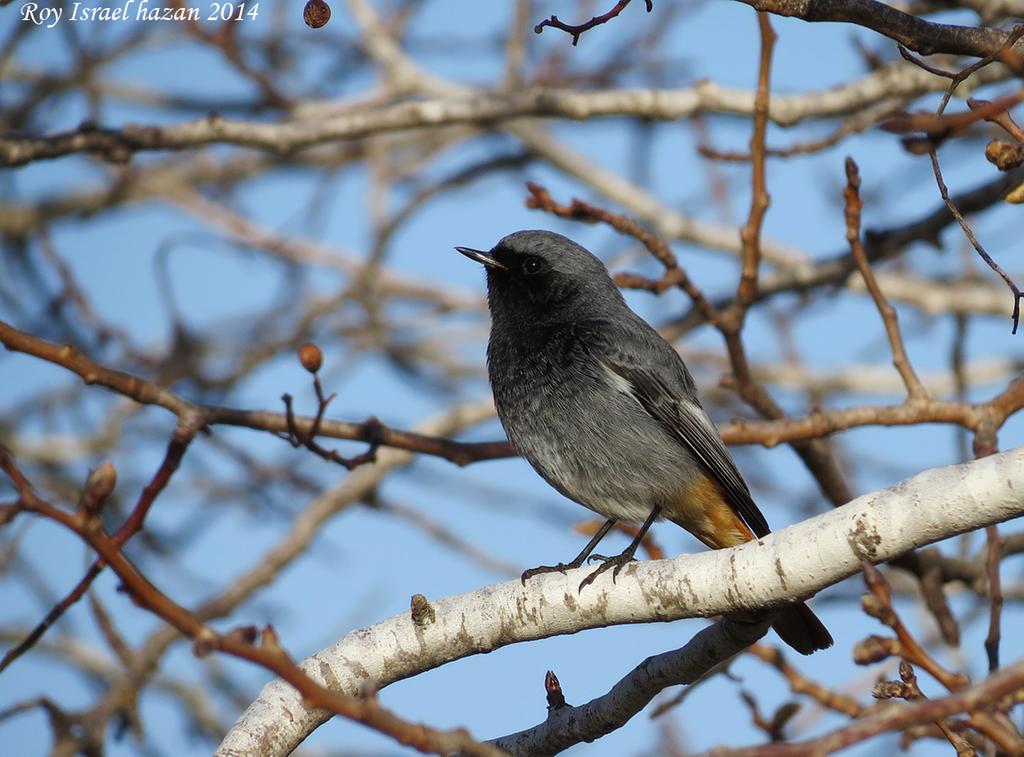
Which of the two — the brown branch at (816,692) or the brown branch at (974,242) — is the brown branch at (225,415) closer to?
the brown branch at (816,692)

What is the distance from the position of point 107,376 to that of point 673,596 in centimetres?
206

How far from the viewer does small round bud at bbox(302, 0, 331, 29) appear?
10.7 feet

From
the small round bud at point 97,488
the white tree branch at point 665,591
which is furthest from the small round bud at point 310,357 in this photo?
the small round bud at point 97,488

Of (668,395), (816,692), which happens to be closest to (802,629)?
(816,692)

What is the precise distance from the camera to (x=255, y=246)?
26.5 feet

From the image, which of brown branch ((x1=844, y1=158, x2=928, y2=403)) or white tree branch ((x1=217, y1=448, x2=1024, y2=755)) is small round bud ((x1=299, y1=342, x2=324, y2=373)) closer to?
white tree branch ((x1=217, y1=448, x2=1024, y2=755))

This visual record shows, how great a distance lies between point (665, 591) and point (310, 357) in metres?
1.62

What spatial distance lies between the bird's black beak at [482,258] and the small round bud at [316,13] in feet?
7.51

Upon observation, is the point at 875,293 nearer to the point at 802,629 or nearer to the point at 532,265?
the point at 802,629

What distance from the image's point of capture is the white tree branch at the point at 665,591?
261cm

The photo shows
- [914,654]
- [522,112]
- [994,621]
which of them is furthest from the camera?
[522,112]

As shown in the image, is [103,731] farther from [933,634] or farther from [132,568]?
[933,634]

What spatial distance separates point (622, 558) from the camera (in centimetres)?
391

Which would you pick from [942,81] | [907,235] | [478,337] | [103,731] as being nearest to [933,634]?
[907,235]
